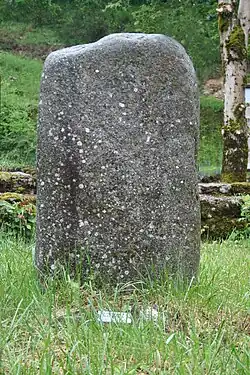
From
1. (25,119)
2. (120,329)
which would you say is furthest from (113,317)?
(25,119)

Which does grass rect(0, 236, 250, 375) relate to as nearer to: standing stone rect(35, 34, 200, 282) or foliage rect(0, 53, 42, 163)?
standing stone rect(35, 34, 200, 282)

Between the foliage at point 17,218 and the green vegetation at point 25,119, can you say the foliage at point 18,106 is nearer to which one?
the green vegetation at point 25,119

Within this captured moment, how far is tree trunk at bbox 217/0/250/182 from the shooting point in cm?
980

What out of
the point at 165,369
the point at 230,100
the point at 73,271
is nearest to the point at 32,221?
the point at 73,271

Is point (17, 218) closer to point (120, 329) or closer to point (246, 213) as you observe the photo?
point (246, 213)

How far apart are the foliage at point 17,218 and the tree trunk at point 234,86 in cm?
437

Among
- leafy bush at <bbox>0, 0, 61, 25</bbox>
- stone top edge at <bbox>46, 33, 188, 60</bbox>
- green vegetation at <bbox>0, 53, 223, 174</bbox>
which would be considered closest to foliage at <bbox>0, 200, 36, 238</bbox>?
stone top edge at <bbox>46, 33, 188, 60</bbox>

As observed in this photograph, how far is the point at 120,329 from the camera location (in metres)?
2.70

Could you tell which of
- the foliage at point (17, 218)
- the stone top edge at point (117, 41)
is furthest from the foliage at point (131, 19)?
the stone top edge at point (117, 41)

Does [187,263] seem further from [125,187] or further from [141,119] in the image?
[141,119]

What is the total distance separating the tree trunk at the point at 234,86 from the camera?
9.80 m

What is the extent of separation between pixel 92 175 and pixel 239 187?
204 inches

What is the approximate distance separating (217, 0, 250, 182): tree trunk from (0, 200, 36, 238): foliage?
4368mm

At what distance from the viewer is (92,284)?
11.3 feet
